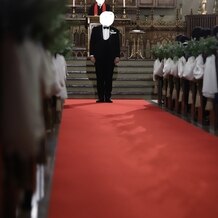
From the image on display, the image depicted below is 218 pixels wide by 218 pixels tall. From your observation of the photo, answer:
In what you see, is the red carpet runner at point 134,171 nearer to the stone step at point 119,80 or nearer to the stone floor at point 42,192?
the stone floor at point 42,192

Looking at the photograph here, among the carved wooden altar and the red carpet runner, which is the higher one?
the carved wooden altar

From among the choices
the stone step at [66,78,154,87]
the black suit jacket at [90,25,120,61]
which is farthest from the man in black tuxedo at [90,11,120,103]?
the stone step at [66,78,154,87]

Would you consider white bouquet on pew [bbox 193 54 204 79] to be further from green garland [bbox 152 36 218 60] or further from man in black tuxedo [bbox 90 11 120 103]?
man in black tuxedo [bbox 90 11 120 103]

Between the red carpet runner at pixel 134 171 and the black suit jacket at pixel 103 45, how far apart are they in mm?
3433

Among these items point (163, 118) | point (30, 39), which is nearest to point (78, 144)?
point (163, 118)

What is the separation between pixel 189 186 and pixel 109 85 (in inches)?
294

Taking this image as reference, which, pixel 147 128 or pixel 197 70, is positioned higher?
pixel 197 70

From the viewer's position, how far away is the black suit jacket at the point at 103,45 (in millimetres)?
11209

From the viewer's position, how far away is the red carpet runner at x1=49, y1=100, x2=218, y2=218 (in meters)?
3.36

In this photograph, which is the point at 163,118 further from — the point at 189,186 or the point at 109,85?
the point at 189,186

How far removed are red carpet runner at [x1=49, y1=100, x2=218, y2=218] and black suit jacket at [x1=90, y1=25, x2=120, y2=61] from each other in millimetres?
3433

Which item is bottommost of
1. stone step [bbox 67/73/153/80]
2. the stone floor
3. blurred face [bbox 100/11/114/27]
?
the stone floor

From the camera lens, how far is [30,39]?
1.79 metres

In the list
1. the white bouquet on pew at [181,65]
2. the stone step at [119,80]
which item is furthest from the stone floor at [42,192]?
the stone step at [119,80]
